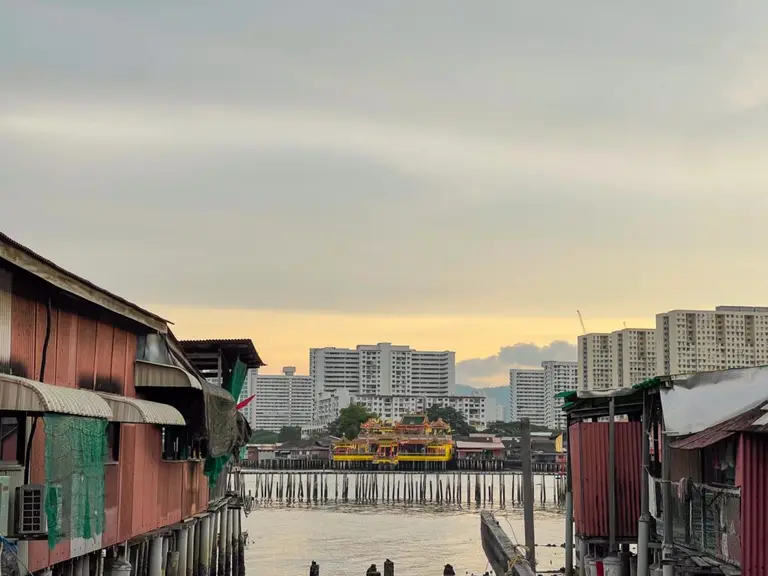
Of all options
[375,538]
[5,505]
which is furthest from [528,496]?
[375,538]

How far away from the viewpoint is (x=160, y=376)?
1825 centimetres

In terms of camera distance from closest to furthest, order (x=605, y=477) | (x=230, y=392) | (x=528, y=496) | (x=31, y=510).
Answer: (x=31, y=510) → (x=605, y=477) → (x=528, y=496) → (x=230, y=392)

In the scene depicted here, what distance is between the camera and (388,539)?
5094 centimetres

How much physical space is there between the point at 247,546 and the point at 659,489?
32351mm

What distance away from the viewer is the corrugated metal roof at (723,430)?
13.0 meters

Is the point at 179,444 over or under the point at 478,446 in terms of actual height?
over

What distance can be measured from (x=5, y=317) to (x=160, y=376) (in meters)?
6.29

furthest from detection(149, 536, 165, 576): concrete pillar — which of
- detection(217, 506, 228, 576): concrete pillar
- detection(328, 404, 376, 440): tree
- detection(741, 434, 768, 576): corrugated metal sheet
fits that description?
detection(328, 404, 376, 440): tree

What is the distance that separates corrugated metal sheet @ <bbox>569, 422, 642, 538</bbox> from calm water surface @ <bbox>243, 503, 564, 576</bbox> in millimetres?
16052

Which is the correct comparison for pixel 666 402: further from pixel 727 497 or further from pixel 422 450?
pixel 422 450

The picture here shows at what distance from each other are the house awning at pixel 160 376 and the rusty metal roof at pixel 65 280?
3.21ft

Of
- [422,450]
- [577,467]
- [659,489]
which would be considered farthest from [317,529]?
[422,450]

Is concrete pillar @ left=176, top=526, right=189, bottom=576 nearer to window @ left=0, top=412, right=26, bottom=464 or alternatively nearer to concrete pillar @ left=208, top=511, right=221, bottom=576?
concrete pillar @ left=208, top=511, right=221, bottom=576

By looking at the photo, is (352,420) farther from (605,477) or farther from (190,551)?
(605,477)
